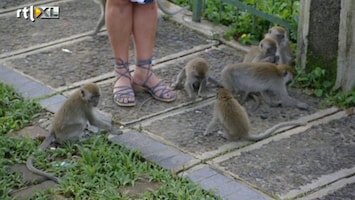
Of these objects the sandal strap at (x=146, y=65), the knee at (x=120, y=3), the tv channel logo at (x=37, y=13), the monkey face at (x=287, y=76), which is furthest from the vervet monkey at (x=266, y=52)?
the tv channel logo at (x=37, y=13)

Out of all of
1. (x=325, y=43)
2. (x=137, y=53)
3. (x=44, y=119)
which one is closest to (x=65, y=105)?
(x=44, y=119)

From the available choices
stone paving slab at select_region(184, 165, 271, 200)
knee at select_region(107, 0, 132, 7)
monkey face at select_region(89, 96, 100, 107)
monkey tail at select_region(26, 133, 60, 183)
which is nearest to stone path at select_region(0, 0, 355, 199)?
stone paving slab at select_region(184, 165, 271, 200)

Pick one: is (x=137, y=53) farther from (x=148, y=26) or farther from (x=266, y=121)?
(x=266, y=121)

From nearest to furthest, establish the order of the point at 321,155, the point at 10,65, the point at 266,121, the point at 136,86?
the point at 321,155
the point at 266,121
the point at 136,86
the point at 10,65

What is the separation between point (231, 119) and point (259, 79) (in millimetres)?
815

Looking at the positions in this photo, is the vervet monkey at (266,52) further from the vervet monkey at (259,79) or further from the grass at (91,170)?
the grass at (91,170)

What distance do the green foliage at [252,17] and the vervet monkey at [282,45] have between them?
45 centimetres

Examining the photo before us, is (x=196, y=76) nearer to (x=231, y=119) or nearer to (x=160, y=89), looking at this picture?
(x=160, y=89)

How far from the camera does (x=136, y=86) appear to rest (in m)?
8.70

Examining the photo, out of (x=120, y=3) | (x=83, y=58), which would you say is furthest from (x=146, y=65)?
(x=83, y=58)

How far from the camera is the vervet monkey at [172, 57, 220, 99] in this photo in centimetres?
852

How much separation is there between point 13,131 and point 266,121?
86.1 inches

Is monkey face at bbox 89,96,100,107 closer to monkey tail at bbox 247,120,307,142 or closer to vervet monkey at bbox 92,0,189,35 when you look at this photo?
monkey tail at bbox 247,120,307,142

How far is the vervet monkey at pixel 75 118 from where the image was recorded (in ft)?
25.0
